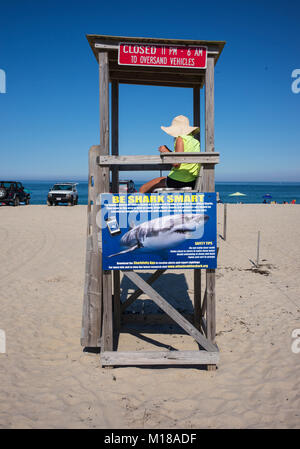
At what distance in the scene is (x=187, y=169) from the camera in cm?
435

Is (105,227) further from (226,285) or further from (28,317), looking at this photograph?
(226,285)

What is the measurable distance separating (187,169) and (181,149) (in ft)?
0.96

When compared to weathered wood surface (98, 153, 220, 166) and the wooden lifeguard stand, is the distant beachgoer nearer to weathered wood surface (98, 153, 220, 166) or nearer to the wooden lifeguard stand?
the wooden lifeguard stand

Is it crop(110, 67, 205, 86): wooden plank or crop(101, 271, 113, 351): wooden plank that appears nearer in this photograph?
crop(101, 271, 113, 351): wooden plank

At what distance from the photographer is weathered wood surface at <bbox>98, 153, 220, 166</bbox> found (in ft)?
12.7

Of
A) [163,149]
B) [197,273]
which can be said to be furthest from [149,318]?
[163,149]

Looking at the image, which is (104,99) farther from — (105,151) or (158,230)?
(158,230)

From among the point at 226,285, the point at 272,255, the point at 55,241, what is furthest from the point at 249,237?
the point at 55,241

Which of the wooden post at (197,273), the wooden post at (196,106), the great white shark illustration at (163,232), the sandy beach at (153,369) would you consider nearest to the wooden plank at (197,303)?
the wooden post at (197,273)

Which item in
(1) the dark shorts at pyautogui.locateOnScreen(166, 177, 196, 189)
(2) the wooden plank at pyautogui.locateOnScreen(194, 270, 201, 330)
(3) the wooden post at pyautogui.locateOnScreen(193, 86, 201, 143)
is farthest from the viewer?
(2) the wooden plank at pyautogui.locateOnScreen(194, 270, 201, 330)

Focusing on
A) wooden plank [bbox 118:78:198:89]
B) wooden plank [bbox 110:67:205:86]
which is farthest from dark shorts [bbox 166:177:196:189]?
wooden plank [bbox 118:78:198:89]

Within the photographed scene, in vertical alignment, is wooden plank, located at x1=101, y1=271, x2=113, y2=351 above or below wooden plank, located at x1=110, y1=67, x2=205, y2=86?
below

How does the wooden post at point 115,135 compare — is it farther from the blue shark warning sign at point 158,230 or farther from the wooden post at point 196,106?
the wooden post at point 196,106

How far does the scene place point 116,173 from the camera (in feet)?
15.6
